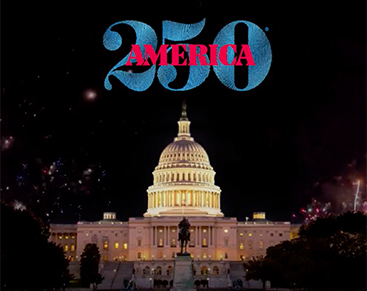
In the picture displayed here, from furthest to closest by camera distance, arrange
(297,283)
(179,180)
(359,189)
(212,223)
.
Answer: (179,180), (212,223), (359,189), (297,283)

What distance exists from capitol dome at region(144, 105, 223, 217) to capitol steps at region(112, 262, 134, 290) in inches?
1217

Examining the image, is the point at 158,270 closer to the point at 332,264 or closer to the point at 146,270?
the point at 146,270

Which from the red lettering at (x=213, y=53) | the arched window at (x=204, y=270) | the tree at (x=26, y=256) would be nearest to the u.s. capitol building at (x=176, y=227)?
the arched window at (x=204, y=270)

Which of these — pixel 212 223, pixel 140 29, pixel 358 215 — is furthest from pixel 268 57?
pixel 212 223

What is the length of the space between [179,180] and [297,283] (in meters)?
109

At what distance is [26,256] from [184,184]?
4571 inches

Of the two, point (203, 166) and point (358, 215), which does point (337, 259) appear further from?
point (203, 166)

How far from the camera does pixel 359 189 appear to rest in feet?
305

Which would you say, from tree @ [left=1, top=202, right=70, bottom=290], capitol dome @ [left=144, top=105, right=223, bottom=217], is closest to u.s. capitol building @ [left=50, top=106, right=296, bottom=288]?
capitol dome @ [left=144, top=105, right=223, bottom=217]

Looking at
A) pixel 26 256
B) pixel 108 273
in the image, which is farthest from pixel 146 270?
pixel 26 256

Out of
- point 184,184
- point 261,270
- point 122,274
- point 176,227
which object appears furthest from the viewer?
point 184,184

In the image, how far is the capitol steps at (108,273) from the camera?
130800 mm

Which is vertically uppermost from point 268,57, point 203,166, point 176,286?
point 203,166

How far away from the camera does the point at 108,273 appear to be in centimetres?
14188
